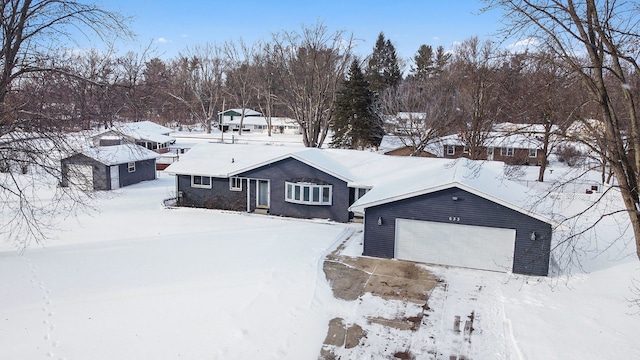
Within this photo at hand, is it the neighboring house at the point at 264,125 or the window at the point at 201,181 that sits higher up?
the neighboring house at the point at 264,125

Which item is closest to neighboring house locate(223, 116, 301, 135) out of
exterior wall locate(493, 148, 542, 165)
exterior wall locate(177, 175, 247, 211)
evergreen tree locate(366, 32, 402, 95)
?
evergreen tree locate(366, 32, 402, 95)

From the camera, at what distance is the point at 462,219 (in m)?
15.3

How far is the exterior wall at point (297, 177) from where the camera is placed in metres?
20.9

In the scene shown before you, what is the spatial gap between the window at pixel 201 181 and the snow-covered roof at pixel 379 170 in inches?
20.0

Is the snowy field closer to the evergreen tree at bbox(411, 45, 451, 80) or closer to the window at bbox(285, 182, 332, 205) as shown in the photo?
the window at bbox(285, 182, 332, 205)

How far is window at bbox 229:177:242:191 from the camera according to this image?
900 inches

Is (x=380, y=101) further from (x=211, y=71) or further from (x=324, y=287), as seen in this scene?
(x=211, y=71)

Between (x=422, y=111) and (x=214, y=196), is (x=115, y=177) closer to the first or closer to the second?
(x=214, y=196)

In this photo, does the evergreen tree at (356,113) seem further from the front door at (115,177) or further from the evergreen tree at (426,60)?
the evergreen tree at (426,60)

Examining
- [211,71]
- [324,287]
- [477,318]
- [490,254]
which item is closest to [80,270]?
[324,287]

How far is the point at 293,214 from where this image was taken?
855 inches

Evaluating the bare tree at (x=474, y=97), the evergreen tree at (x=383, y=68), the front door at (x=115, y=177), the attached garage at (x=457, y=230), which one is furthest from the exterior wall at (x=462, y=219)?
the evergreen tree at (x=383, y=68)

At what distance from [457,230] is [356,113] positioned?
2506 centimetres

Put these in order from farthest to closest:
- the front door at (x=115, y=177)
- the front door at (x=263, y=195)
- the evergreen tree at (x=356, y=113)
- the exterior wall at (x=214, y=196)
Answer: the evergreen tree at (x=356, y=113) → the front door at (x=115, y=177) → the exterior wall at (x=214, y=196) → the front door at (x=263, y=195)
